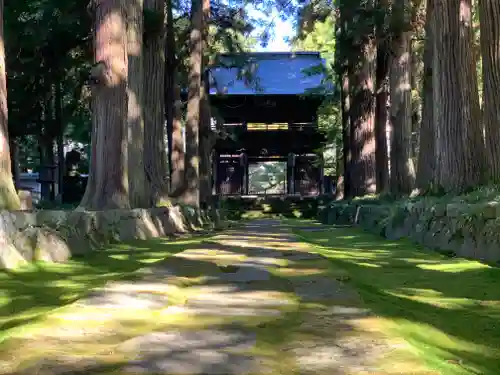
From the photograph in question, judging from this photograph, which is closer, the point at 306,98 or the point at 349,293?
the point at 349,293

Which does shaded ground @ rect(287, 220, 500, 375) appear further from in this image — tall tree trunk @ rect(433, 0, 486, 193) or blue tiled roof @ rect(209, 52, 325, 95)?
blue tiled roof @ rect(209, 52, 325, 95)

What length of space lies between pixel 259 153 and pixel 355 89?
14689mm

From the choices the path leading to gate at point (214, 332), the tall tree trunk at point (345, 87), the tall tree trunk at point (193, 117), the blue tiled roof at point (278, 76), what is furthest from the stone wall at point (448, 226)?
the blue tiled roof at point (278, 76)

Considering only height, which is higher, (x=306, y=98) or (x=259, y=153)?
(x=306, y=98)

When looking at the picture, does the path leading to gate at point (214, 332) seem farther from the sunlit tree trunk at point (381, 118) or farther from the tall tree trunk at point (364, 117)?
the tall tree trunk at point (364, 117)

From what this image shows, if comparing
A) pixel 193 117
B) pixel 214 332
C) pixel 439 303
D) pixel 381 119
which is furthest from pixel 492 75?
pixel 193 117

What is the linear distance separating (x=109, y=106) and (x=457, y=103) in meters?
5.59

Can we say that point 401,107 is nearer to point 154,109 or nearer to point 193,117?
point 154,109

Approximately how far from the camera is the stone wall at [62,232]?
5.58 m

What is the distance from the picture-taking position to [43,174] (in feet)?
64.5

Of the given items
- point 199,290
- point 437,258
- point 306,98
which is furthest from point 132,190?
point 306,98

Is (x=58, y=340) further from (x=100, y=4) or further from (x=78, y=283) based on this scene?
(x=100, y=4)

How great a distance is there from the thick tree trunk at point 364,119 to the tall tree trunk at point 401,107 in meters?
3.74

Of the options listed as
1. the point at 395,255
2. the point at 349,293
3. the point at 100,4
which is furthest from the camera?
the point at 100,4
